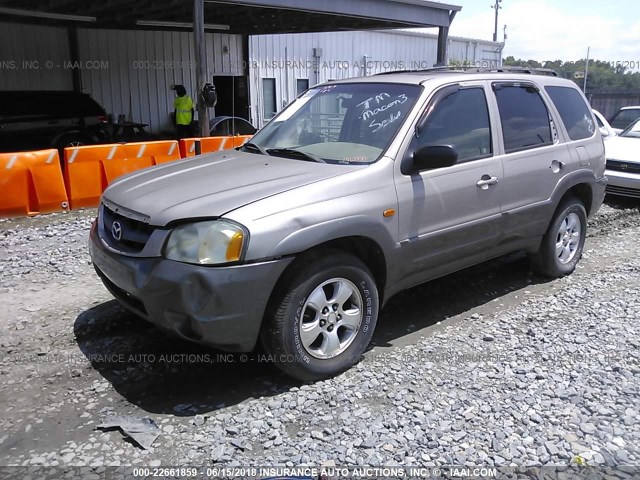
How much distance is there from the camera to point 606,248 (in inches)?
275

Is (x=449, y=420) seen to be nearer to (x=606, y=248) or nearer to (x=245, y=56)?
(x=606, y=248)

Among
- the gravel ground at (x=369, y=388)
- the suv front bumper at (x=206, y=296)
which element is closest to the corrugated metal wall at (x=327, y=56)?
the gravel ground at (x=369, y=388)

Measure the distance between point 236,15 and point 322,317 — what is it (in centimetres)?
1294

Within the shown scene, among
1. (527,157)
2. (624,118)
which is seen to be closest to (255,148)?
(527,157)

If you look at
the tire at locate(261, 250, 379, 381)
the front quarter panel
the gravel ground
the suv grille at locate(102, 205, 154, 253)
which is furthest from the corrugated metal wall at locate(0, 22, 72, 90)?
the tire at locate(261, 250, 379, 381)

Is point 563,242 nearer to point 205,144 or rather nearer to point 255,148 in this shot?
point 255,148

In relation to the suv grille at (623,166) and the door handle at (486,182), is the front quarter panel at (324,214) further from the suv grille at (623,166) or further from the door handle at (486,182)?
the suv grille at (623,166)

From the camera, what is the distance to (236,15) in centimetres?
1479

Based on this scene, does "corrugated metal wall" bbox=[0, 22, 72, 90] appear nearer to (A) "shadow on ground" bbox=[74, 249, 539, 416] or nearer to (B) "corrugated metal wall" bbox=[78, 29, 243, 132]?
(B) "corrugated metal wall" bbox=[78, 29, 243, 132]

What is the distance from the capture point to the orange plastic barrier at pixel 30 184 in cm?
746

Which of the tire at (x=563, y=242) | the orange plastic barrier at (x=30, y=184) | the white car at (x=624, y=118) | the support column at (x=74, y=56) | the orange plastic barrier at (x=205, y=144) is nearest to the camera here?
the tire at (x=563, y=242)

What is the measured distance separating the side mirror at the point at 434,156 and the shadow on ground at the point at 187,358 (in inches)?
54.1

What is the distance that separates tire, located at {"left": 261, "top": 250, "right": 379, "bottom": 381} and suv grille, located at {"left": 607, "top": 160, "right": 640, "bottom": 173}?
6.98 metres

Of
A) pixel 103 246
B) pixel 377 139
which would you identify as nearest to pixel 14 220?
pixel 103 246
